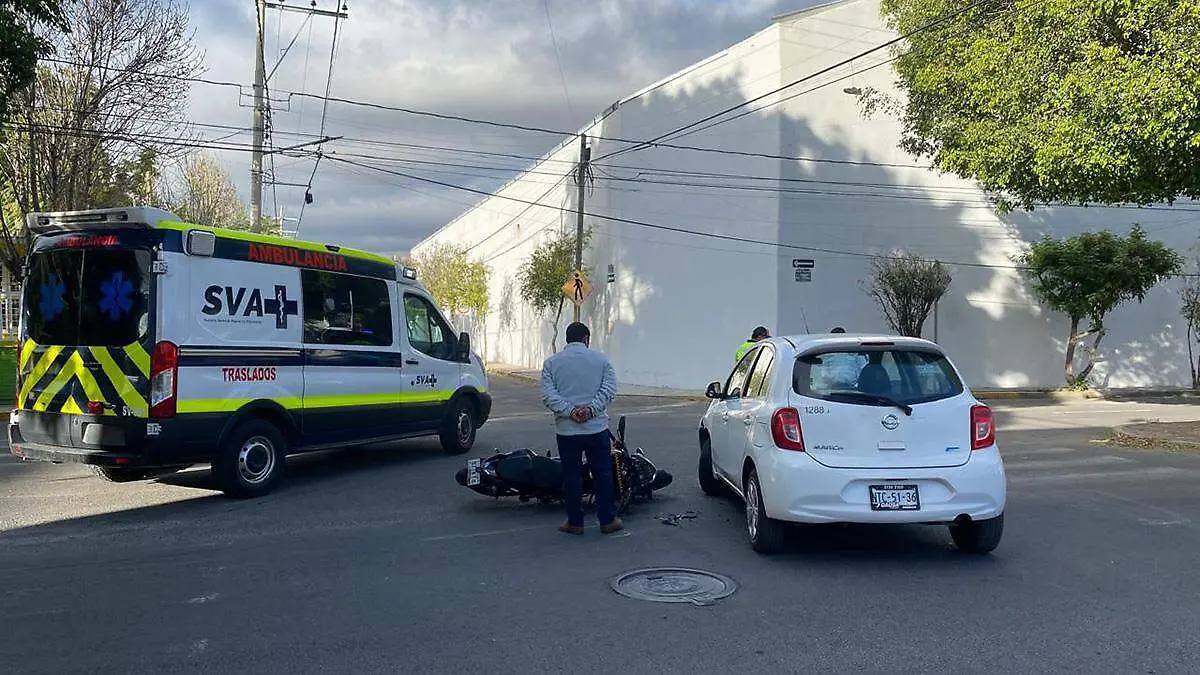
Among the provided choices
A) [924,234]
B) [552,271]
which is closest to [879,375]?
[924,234]

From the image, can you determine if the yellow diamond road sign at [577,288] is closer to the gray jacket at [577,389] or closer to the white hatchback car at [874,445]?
the gray jacket at [577,389]

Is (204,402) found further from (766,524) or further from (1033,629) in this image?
(1033,629)

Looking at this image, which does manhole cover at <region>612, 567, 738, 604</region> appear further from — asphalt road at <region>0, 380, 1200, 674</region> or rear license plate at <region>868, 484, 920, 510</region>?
rear license plate at <region>868, 484, 920, 510</region>

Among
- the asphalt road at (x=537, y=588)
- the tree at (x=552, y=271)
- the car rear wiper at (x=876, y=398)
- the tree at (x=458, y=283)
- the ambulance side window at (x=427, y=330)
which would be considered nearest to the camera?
the asphalt road at (x=537, y=588)

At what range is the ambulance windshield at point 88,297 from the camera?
7.93 m

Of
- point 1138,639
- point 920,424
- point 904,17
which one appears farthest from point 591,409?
point 904,17

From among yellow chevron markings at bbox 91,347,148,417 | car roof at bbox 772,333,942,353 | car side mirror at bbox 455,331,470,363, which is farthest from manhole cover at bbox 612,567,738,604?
car side mirror at bbox 455,331,470,363

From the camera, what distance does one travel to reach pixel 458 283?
1730 inches

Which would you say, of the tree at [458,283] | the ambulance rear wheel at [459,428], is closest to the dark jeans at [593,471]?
the ambulance rear wheel at [459,428]

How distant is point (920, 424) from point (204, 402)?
6.08 meters

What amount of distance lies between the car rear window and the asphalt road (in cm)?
116

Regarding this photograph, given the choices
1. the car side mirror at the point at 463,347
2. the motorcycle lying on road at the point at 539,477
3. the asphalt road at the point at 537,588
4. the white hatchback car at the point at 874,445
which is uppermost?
the car side mirror at the point at 463,347

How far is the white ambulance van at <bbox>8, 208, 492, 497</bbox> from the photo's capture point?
310 inches

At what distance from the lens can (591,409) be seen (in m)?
6.81
